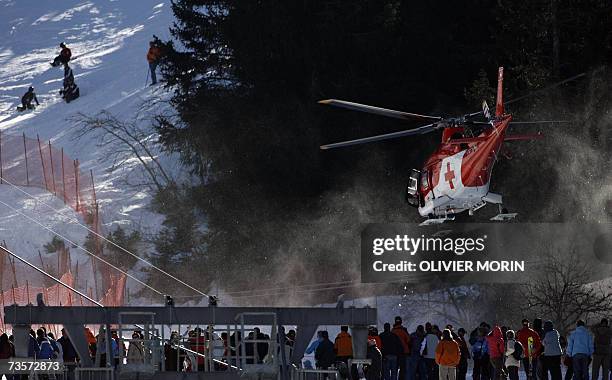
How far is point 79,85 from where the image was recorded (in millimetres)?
88438

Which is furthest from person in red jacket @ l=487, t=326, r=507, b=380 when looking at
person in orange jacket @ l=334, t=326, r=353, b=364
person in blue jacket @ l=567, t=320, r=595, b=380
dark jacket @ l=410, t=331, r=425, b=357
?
person in orange jacket @ l=334, t=326, r=353, b=364

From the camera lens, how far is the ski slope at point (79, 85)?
212 feet

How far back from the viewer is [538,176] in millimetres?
50688

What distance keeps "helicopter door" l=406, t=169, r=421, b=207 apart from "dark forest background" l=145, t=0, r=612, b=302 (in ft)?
32.5

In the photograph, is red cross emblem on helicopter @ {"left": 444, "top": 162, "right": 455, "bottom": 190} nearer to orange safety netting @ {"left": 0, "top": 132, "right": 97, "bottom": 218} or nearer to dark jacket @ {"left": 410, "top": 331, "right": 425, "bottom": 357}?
dark jacket @ {"left": 410, "top": 331, "right": 425, "bottom": 357}

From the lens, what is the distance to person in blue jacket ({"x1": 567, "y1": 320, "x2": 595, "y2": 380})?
2977cm

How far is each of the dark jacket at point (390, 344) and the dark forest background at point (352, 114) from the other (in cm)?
1997

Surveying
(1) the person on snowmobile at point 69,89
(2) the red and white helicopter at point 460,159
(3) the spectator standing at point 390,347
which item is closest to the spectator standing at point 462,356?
(3) the spectator standing at point 390,347

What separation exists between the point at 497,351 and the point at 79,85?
61167 millimetres

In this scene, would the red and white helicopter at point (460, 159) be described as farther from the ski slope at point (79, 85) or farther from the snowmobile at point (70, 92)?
the snowmobile at point (70, 92)

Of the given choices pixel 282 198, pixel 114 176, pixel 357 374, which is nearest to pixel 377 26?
pixel 282 198

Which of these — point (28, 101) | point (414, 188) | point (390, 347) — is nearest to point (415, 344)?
point (390, 347)

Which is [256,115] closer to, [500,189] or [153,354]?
[500,189]

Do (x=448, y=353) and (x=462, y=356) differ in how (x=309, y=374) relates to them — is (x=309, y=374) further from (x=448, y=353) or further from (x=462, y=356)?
(x=462, y=356)
